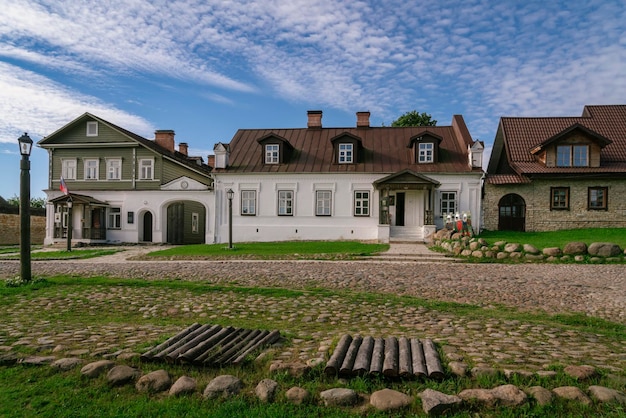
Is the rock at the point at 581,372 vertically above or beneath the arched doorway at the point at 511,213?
beneath

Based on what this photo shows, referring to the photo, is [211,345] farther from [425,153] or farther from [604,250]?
[425,153]

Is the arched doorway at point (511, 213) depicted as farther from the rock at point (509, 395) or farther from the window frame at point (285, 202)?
the rock at point (509, 395)

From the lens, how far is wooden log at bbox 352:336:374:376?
355cm

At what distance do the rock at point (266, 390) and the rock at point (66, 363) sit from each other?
5.99 ft

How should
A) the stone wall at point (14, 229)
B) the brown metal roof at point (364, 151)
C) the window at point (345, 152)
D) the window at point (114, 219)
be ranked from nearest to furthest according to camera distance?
1. the brown metal roof at point (364, 151)
2. the window at point (345, 152)
3. the window at point (114, 219)
4. the stone wall at point (14, 229)

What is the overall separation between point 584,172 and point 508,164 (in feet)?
14.0

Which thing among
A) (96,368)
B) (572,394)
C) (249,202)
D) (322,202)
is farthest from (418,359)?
(249,202)

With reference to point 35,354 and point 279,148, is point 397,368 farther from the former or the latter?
point 279,148

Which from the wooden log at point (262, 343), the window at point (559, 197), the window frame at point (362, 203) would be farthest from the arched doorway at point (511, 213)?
the wooden log at point (262, 343)

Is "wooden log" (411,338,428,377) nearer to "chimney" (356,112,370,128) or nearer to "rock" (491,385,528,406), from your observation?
"rock" (491,385,528,406)

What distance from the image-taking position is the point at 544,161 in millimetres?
24219

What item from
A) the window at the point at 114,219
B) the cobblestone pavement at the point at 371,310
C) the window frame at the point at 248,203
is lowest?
the cobblestone pavement at the point at 371,310

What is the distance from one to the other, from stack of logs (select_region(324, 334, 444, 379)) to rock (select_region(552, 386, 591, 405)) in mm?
878

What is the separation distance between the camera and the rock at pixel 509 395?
3072 millimetres
